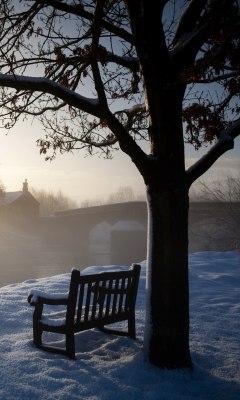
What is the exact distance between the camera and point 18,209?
2259 inches

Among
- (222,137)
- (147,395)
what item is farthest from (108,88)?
(147,395)

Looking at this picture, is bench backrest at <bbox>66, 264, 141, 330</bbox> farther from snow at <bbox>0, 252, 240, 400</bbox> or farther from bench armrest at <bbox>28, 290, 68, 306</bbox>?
snow at <bbox>0, 252, 240, 400</bbox>

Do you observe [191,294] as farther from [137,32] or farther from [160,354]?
[137,32]

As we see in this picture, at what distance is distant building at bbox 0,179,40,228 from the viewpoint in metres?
56.8

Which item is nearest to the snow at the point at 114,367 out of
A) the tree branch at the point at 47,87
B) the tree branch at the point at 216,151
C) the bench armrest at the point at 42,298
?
the bench armrest at the point at 42,298

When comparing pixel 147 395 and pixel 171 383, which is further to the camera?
pixel 171 383

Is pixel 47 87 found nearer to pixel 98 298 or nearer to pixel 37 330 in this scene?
pixel 98 298

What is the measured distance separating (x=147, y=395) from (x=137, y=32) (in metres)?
4.01

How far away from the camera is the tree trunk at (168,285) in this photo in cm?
402

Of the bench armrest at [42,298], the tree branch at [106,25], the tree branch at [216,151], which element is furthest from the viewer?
the tree branch at [216,151]

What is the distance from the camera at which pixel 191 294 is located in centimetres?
745

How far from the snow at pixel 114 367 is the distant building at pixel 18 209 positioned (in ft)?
173

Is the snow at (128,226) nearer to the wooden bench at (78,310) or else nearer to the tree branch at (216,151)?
the wooden bench at (78,310)

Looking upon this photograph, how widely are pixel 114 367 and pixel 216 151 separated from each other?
2725 millimetres
